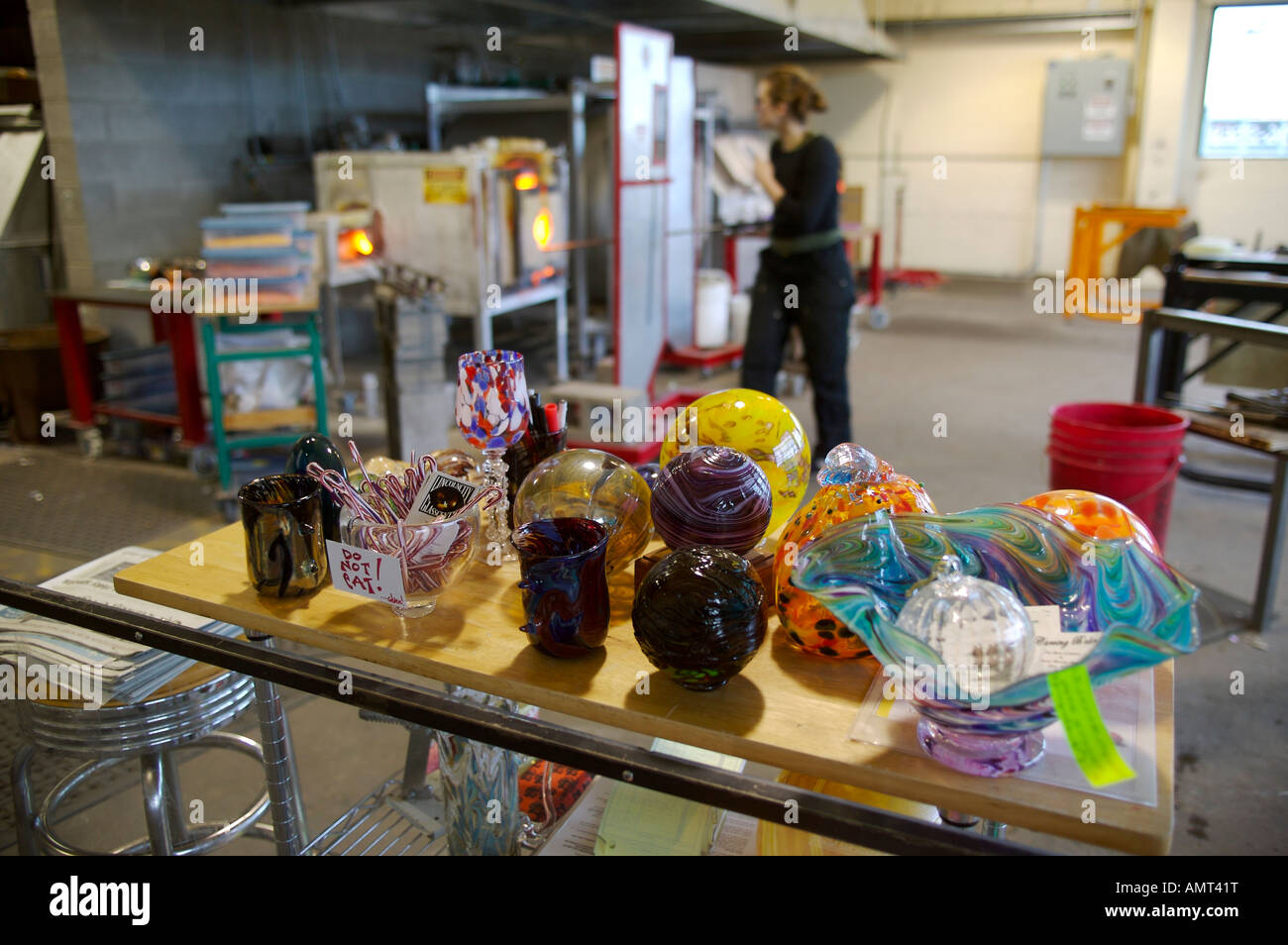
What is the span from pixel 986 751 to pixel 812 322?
10.7 feet

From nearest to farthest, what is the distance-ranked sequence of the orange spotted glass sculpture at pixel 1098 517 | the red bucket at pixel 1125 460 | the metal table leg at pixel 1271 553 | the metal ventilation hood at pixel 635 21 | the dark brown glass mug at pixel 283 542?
the orange spotted glass sculpture at pixel 1098 517, the dark brown glass mug at pixel 283 542, the red bucket at pixel 1125 460, the metal table leg at pixel 1271 553, the metal ventilation hood at pixel 635 21

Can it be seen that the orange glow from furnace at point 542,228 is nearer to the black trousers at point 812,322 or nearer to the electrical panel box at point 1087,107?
the black trousers at point 812,322

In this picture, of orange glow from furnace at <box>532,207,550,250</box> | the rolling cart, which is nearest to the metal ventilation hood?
orange glow from furnace at <box>532,207,550,250</box>

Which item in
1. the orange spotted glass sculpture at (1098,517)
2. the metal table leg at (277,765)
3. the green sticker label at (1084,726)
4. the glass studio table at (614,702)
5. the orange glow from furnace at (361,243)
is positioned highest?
the orange glow from furnace at (361,243)

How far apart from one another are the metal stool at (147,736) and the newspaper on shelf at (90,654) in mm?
26

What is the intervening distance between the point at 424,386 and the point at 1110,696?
11.0ft

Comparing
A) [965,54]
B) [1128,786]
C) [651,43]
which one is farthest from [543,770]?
[965,54]

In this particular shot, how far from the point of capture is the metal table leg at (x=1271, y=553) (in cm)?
279

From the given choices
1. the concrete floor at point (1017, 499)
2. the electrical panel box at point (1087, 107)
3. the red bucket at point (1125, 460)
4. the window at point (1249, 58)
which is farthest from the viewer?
the electrical panel box at point (1087, 107)

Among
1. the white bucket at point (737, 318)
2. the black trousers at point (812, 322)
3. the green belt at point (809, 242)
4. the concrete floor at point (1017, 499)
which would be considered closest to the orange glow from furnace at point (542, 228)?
the concrete floor at point (1017, 499)

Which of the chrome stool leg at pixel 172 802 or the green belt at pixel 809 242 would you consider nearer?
the chrome stool leg at pixel 172 802

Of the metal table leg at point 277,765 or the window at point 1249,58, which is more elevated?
the window at point 1249,58

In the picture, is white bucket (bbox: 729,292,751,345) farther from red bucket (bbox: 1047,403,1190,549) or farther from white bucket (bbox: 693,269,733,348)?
red bucket (bbox: 1047,403,1190,549)

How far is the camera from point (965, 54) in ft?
32.8
